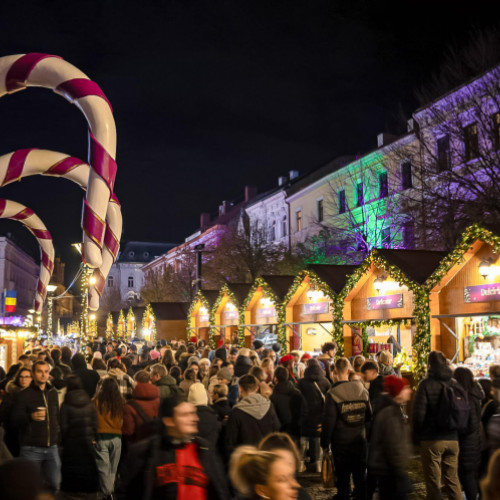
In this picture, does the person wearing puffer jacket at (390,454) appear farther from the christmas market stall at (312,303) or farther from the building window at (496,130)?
the building window at (496,130)

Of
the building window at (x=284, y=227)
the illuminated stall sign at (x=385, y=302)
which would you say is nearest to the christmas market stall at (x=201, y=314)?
the illuminated stall sign at (x=385, y=302)

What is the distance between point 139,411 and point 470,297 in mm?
9298

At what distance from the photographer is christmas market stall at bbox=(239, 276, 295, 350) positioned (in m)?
22.4

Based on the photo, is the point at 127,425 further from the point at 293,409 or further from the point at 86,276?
the point at 86,276

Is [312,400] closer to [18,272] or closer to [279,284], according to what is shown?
[279,284]

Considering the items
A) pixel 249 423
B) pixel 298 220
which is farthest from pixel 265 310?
pixel 298 220

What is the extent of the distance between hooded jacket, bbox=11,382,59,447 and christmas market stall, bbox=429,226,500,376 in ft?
31.5

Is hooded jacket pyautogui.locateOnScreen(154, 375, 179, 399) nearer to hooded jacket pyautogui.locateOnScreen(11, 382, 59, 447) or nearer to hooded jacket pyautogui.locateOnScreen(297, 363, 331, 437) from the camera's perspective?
hooded jacket pyautogui.locateOnScreen(297, 363, 331, 437)

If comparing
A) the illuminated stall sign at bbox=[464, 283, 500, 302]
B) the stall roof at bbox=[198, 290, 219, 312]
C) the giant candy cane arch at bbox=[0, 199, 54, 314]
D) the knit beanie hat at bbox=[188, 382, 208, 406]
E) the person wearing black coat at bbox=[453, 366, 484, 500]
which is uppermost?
the giant candy cane arch at bbox=[0, 199, 54, 314]

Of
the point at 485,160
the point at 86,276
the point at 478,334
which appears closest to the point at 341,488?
the point at 478,334

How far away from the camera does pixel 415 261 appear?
1636 cm

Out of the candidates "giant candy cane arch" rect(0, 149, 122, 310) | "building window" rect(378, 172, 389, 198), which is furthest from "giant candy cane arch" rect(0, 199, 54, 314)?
"building window" rect(378, 172, 389, 198)

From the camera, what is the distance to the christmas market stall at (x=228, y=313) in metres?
26.2

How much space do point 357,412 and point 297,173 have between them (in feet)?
162
